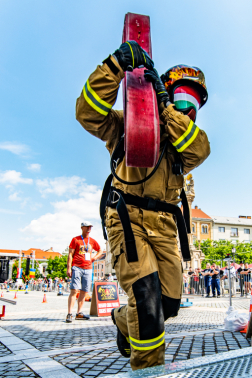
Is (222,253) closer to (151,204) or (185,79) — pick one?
(185,79)

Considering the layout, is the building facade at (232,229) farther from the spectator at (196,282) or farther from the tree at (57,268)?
the spectator at (196,282)

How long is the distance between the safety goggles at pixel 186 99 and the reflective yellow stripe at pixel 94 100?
688 mm

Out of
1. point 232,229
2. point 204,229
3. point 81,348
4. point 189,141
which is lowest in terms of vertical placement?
point 81,348

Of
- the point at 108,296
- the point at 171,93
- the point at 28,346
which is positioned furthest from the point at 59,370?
the point at 108,296

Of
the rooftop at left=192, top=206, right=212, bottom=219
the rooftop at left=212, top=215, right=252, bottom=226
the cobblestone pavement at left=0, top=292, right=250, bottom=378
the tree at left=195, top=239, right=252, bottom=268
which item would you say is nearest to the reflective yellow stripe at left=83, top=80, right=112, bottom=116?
the cobblestone pavement at left=0, top=292, right=250, bottom=378

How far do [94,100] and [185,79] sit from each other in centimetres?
89

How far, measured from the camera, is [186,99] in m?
2.68

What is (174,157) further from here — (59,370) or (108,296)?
(108,296)

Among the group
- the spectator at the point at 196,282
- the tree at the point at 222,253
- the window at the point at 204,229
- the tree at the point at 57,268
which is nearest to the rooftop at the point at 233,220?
the window at the point at 204,229

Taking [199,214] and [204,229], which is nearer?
[204,229]

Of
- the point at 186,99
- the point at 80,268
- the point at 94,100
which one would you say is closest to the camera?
the point at 94,100

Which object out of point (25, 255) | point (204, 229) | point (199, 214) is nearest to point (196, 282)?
point (204, 229)

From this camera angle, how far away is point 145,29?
9.22 ft

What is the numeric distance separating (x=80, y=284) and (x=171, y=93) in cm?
488
